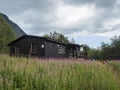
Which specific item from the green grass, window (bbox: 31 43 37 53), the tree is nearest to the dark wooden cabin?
window (bbox: 31 43 37 53)

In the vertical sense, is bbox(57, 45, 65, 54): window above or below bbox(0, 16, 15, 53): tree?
below

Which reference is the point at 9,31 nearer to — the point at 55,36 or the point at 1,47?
the point at 1,47

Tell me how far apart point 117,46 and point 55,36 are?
33.0 metres

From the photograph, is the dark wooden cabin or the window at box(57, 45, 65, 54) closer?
the dark wooden cabin

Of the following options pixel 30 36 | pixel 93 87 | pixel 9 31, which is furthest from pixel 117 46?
pixel 93 87

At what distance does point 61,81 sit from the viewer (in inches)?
358

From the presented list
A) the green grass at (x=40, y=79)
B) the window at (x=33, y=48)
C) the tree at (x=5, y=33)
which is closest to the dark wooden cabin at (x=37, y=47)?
the window at (x=33, y=48)

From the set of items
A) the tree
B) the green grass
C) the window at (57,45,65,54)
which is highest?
the tree

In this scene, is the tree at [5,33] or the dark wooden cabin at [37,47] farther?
the tree at [5,33]

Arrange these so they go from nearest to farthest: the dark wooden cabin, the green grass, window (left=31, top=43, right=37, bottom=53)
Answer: the green grass, the dark wooden cabin, window (left=31, top=43, right=37, bottom=53)

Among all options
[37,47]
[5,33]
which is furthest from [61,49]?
[5,33]

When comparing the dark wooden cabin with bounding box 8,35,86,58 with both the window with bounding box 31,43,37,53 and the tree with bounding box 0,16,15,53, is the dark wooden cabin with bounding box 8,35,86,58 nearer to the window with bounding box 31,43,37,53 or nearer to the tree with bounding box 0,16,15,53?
the window with bounding box 31,43,37,53

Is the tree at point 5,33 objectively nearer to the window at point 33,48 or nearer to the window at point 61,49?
the window at point 61,49

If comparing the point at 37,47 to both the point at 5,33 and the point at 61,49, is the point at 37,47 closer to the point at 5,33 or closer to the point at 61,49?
the point at 61,49
